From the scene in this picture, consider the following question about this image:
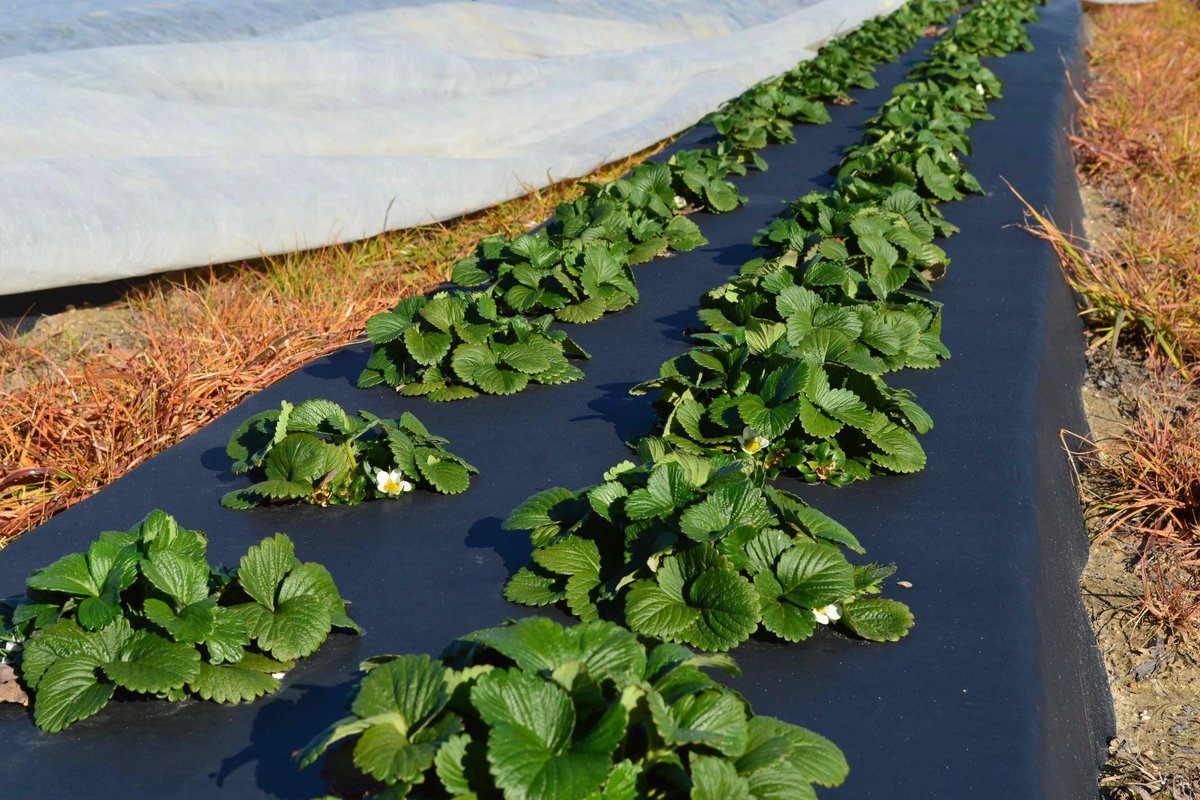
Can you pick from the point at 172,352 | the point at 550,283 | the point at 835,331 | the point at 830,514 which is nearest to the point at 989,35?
the point at 550,283

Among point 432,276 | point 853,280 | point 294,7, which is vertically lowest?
point 432,276

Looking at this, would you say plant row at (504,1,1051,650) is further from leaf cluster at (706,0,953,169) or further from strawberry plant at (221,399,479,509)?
leaf cluster at (706,0,953,169)

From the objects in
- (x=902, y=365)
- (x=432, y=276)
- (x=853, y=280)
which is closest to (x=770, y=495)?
(x=902, y=365)

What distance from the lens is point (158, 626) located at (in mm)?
2029

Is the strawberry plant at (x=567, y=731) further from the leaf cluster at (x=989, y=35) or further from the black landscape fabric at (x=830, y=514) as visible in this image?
the leaf cluster at (x=989, y=35)

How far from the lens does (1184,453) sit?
3330mm

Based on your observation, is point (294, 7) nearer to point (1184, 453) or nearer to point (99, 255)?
point (99, 255)

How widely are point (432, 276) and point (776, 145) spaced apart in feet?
7.39

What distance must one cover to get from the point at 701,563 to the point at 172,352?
232cm

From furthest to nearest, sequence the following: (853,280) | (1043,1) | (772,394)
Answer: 1. (1043,1)
2. (853,280)
3. (772,394)

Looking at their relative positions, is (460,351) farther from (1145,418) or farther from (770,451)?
(1145,418)

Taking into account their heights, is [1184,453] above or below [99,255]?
below

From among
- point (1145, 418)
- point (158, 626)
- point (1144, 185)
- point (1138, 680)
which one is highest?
point (158, 626)

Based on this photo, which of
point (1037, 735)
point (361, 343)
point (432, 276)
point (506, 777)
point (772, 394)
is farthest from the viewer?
point (432, 276)
